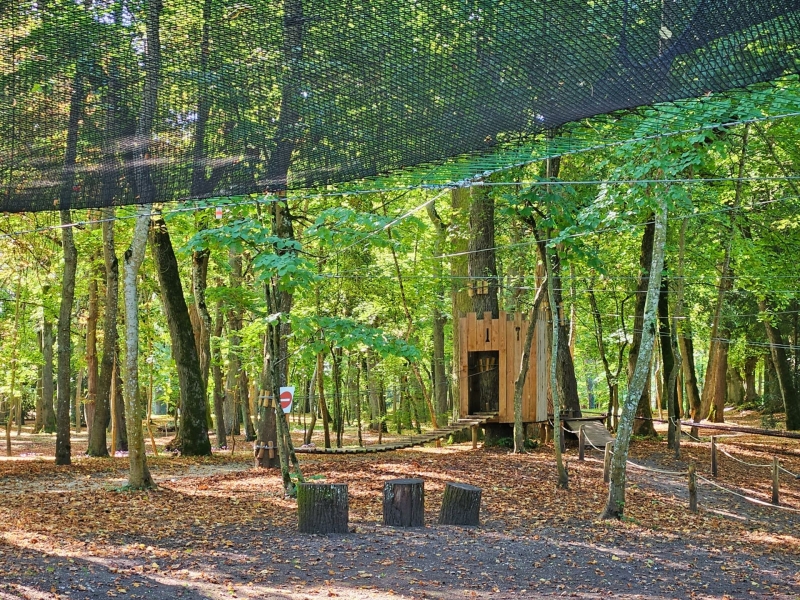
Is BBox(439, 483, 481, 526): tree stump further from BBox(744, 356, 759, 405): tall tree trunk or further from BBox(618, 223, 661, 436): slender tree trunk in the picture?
BBox(744, 356, 759, 405): tall tree trunk

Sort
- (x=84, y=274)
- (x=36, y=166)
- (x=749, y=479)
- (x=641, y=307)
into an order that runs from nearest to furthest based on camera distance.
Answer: (x=36, y=166) < (x=749, y=479) < (x=641, y=307) < (x=84, y=274)

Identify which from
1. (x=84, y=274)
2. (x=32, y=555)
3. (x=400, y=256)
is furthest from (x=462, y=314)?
(x=32, y=555)

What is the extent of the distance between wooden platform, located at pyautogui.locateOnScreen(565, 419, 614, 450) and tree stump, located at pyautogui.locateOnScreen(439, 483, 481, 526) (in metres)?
6.63

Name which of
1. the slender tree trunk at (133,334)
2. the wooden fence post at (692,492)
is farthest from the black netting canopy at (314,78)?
the wooden fence post at (692,492)

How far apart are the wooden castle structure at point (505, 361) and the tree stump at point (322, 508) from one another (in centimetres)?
689

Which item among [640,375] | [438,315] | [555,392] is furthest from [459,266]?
[640,375]

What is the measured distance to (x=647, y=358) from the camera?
795 cm

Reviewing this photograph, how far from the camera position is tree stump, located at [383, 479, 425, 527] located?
7398 mm

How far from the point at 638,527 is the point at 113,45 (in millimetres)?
7377

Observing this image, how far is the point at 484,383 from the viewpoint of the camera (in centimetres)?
1442

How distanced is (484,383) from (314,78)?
12.8m

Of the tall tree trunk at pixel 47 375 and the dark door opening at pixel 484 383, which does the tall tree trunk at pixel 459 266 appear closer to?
the dark door opening at pixel 484 383

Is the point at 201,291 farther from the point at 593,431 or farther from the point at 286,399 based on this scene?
the point at 593,431

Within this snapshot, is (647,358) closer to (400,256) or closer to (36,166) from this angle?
(36,166)
